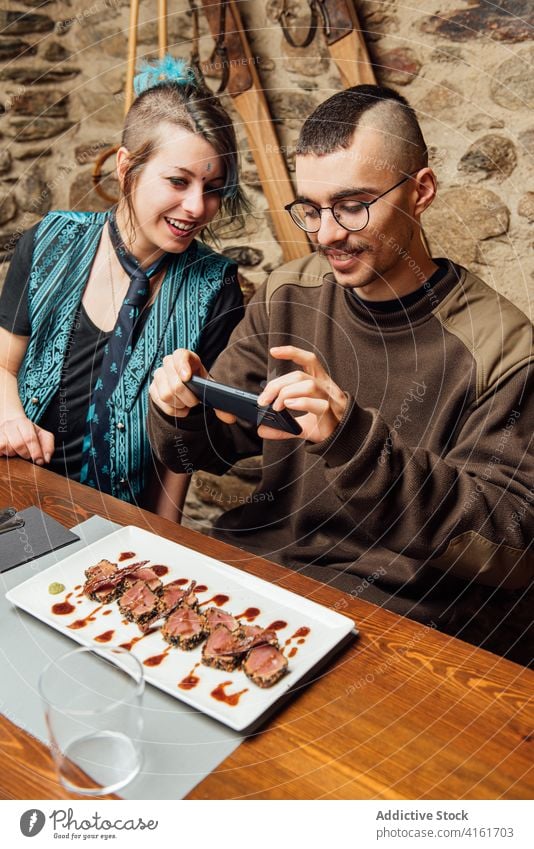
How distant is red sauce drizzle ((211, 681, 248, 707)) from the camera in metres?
0.78

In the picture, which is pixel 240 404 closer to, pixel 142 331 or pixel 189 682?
pixel 142 331

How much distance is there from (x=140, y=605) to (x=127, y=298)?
24.5 inches

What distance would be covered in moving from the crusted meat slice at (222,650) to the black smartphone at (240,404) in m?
0.31

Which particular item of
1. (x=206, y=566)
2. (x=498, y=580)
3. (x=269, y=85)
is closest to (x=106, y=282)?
(x=269, y=85)

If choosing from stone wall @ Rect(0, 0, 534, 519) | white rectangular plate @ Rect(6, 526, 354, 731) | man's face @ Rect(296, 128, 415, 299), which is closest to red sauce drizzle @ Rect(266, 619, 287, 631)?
white rectangular plate @ Rect(6, 526, 354, 731)

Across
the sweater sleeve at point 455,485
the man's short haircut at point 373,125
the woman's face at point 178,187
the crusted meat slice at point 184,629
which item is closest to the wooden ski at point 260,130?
the woman's face at point 178,187

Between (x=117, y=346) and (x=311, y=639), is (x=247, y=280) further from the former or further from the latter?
(x=311, y=639)

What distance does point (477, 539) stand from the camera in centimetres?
106

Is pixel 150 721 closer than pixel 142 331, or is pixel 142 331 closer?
pixel 150 721

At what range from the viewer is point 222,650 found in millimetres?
839

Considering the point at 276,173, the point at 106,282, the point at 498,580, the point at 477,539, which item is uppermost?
the point at 276,173

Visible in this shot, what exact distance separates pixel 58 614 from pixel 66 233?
0.81 metres

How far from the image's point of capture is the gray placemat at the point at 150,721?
2.29ft

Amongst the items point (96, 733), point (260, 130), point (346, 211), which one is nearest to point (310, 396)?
point (346, 211)
